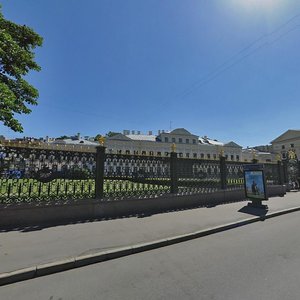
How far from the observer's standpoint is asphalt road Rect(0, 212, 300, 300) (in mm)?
3436

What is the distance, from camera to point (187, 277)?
13.1ft

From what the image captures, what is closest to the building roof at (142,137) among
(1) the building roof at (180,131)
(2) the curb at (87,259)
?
(1) the building roof at (180,131)

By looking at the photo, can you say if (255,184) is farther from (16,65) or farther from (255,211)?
(16,65)

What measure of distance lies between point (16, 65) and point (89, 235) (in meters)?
6.40

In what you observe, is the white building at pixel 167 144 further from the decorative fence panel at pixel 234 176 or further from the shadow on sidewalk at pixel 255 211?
the shadow on sidewalk at pixel 255 211

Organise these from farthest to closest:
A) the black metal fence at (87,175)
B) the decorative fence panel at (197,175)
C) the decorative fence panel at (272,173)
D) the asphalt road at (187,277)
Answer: the decorative fence panel at (272,173) → the decorative fence panel at (197,175) → the black metal fence at (87,175) → the asphalt road at (187,277)

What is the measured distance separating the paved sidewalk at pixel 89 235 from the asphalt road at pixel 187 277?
2.07ft

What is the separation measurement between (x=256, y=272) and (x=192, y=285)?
128 centimetres

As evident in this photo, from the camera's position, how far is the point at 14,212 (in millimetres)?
7059

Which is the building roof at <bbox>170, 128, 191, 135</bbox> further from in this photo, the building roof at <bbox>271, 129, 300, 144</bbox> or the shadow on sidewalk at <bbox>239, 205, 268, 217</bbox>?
the shadow on sidewalk at <bbox>239, 205, 268, 217</bbox>

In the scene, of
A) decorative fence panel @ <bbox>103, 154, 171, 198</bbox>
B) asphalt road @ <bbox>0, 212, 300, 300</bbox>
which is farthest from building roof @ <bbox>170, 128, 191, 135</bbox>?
asphalt road @ <bbox>0, 212, 300, 300</bbox>

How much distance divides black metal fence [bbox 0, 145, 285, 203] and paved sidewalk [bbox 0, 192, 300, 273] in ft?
4.32

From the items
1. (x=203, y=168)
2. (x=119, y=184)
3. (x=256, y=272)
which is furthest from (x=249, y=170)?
(x=256, y=272)

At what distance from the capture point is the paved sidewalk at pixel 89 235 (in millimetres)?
4741
